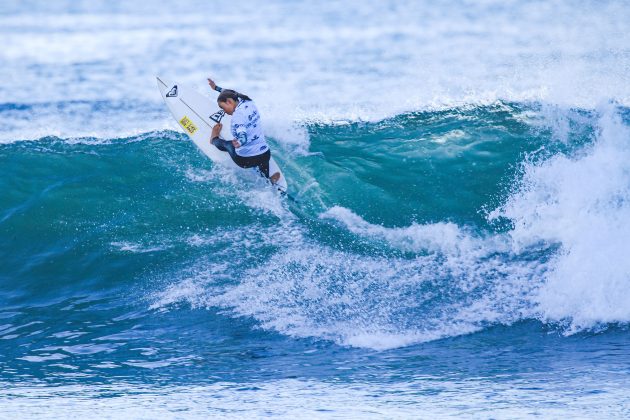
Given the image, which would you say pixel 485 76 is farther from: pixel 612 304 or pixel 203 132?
pixel 612 304

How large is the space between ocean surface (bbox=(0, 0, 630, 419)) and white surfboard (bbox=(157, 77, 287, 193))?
10.7 inches

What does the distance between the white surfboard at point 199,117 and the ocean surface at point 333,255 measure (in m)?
0.27

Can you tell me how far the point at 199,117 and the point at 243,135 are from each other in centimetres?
208

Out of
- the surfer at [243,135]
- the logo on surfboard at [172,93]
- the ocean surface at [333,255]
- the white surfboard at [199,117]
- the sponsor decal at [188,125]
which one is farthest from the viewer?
the logo on surfboard at [172,93]

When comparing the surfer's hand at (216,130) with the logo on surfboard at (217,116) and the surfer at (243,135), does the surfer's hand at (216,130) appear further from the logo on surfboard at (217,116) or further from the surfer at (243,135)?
the logo on surfboard at (217,116)

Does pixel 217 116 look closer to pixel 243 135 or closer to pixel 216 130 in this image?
pixel 216 130

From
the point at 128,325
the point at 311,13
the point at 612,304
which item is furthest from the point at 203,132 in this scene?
the point at 311,13

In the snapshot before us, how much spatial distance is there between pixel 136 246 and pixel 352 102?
304 inches

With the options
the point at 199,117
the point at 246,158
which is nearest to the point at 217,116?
the point at 199,117

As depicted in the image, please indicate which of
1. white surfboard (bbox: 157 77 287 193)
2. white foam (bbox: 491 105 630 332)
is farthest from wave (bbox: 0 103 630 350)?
white surfboard (bbox: 157 77 287 193)

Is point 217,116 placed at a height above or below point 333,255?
above

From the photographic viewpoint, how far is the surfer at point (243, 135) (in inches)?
461

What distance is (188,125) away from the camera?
1373 cm

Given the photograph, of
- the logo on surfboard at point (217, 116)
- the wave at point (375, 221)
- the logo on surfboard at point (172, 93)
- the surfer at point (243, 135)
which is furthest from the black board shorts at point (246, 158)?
the logo on surfboard at point (172, 93)
